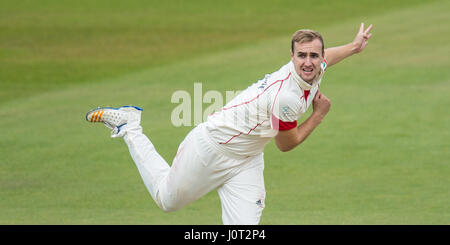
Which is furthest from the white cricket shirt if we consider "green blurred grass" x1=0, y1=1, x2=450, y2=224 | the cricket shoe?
"green blurred grass" x1=0, y1=1, x2=450, y2=224

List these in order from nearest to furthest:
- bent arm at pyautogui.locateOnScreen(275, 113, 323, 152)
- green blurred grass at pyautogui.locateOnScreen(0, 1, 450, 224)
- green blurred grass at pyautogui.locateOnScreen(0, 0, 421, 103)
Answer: bent arm at pyautogui.locateOnScreen(275, 113, 323, 152) < green blurred grass at pyautogui.locateOnScreen(0, 1, 450, 224) < green blurred grass at pyautogui.locateOnScreen(0, 0, 421, 103)

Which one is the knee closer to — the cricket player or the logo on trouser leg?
the cricket player

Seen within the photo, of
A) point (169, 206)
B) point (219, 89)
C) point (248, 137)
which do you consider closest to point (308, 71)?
point (248, 137)

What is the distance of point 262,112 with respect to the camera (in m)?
6.39

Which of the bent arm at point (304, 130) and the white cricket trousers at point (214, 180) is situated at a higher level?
the bent arm at point (304, 130)

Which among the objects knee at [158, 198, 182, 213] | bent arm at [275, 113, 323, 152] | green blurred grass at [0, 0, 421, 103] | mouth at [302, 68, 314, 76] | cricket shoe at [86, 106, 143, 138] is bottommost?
knee at [158, 198, 182, 213]

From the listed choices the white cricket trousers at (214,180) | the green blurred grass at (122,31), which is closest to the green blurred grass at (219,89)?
the green blurred grass at (122,31)

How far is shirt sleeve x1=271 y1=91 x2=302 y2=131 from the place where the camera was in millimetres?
6211

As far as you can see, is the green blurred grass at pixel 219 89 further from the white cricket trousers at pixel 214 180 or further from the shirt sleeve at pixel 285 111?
the shirt sleeve at pixel 285 111

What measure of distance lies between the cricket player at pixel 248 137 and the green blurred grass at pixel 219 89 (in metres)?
1.62

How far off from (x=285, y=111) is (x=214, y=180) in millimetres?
944

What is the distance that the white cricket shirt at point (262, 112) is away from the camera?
20.5 feet

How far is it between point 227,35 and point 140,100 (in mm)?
5843

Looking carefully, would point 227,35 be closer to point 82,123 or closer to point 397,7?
point 397,7
